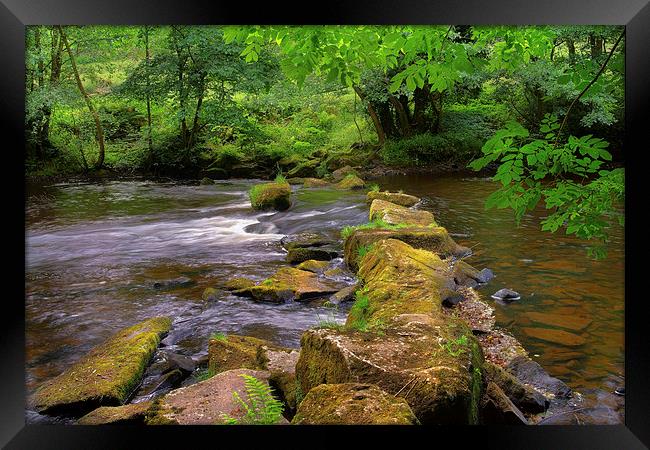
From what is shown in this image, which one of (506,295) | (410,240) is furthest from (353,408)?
(410,240)

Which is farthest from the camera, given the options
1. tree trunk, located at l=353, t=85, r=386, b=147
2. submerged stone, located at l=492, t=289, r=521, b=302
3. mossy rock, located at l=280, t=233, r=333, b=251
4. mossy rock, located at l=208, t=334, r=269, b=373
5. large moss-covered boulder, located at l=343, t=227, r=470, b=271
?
tree trunk, located at l=353, t=85, r=386, b=147

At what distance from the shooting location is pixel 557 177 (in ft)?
9.11

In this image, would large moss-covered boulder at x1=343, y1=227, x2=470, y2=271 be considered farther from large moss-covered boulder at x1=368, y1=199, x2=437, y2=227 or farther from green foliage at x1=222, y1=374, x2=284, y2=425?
green foliage at x1=222, y1=374, x2=284, y2=425

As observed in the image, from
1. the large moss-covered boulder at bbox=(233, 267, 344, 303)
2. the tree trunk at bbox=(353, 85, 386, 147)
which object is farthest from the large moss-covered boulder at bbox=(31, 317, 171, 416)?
the tree trunk at bbox=(353, 85, 386, 147)

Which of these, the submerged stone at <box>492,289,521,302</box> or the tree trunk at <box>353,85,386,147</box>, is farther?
the tree trunk at <box>353,85,386,147</box>

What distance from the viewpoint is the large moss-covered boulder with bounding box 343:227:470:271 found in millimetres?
5969

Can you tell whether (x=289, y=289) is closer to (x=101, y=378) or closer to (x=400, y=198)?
(x=101, y=378)

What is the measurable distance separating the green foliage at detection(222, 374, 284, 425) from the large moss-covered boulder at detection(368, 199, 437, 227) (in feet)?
14.1

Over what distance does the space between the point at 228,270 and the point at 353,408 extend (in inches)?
172
